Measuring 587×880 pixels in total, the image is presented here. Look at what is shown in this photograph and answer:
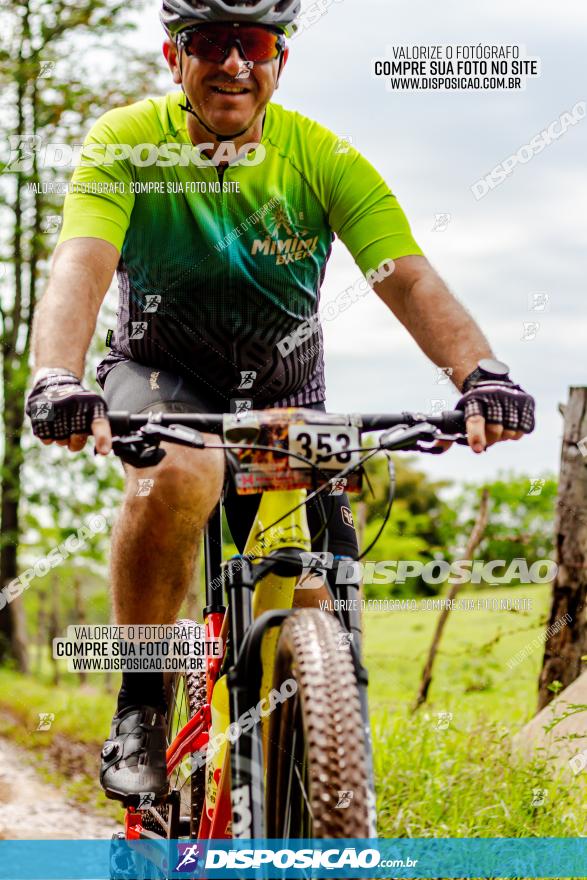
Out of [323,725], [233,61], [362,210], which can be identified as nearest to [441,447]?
[323,725]

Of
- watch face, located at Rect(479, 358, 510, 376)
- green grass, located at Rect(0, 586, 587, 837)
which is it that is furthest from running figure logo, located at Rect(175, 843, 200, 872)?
watch face, located at Rect(479, 358, 510, 376)

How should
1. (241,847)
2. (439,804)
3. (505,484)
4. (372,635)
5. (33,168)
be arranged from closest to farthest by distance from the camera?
(241,847) < (439,804) < (505,484) < (372,635) < (33,168)

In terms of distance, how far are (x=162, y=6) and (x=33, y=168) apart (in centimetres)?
993

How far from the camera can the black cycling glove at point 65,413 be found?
2.39m

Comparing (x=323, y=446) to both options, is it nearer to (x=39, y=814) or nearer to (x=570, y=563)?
(x=570, y=563)

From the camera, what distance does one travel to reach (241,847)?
2336 mm

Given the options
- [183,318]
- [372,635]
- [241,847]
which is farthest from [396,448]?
[372,635]

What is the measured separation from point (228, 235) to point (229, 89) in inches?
17.3

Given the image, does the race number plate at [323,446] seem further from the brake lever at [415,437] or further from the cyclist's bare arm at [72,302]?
the cyclist's bare arm at [72,302]

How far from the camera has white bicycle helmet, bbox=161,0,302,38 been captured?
3035 mm

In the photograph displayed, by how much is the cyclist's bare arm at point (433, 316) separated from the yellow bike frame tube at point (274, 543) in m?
0.75

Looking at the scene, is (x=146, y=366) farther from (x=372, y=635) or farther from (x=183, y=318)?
(x=372, y=635)

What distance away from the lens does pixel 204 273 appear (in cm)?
337

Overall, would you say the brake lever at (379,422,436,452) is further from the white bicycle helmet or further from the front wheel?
the white bicycle helmet
